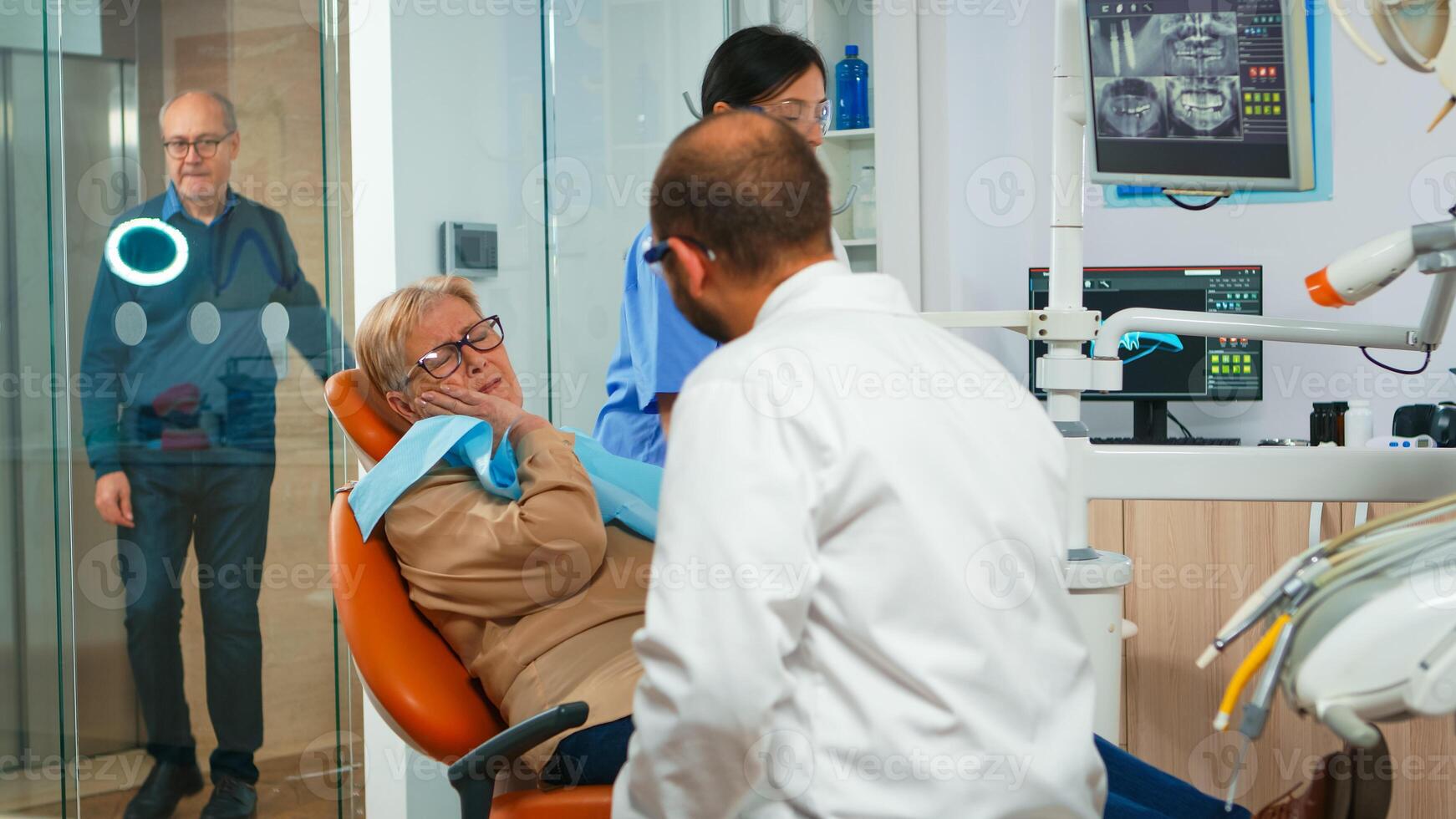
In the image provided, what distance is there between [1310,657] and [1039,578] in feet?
0.80

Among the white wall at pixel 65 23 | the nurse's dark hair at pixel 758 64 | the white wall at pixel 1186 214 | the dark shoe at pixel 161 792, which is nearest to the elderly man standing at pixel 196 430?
the dark shoe at pixel 161 792

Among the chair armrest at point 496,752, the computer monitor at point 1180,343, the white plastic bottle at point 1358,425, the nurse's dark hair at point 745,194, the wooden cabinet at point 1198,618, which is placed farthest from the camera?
the computer monitor at point 1180,343

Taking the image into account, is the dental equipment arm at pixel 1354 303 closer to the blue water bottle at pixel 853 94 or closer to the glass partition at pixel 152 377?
the glass partition at pixel 152 377

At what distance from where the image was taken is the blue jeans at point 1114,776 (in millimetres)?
→ 1358

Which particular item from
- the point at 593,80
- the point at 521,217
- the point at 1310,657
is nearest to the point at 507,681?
the point at 1310,657

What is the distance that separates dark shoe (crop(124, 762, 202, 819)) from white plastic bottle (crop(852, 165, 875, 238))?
8.28ft

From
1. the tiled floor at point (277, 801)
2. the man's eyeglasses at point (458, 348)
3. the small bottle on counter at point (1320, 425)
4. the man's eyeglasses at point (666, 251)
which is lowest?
the tiled floor at point (277, 801)

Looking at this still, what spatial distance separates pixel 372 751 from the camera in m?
2.60

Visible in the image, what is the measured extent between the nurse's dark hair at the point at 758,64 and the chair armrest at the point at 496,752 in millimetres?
997

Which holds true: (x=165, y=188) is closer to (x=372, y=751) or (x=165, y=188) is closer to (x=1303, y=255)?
(x=372, y=751)

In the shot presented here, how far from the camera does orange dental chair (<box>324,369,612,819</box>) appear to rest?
1.43 meters

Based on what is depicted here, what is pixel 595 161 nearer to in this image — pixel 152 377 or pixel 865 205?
pixel 152 377

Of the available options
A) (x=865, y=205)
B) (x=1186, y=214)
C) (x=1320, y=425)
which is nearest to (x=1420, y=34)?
(x=1320, y=425)

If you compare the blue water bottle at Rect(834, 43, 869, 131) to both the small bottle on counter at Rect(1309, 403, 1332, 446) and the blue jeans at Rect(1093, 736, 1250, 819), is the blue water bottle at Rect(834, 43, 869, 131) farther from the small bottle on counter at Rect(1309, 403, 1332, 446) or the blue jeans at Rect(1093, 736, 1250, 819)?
the blue jeans at Rect(1093, 736, 1250, 819)
